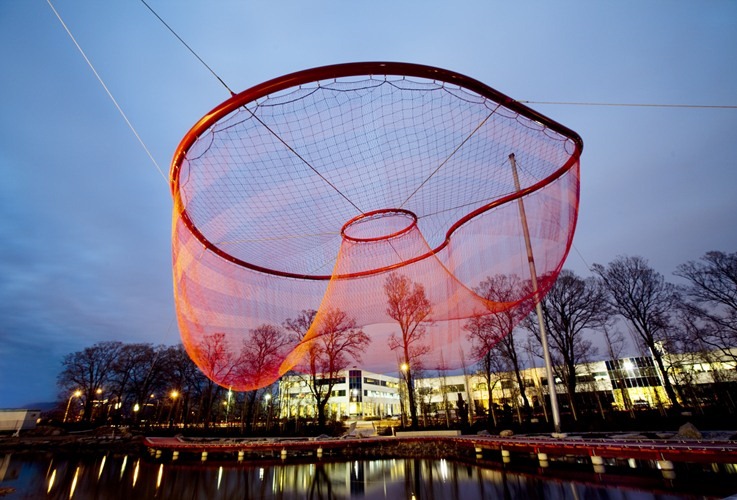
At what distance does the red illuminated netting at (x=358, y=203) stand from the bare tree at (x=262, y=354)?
0.34ft

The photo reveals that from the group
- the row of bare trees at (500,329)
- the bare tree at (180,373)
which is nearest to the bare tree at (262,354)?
the row of bare trees at (500,329)

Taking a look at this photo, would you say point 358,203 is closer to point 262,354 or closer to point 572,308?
point 262,354

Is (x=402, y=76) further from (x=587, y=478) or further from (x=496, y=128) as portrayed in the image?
(x=587, y=478)

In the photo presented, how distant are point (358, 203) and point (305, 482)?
24.4 ft

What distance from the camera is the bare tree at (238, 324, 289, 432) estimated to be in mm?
8852

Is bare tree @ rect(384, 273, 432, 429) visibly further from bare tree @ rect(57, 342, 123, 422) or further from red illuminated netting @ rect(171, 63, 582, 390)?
bare tree @ rect(57, 342, 123, 422)

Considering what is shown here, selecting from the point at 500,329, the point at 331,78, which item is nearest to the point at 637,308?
the point at 500,329

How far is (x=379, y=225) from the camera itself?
25.0 ft

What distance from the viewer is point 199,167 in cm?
488

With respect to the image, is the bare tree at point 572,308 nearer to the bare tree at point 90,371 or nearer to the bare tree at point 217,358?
the bare tree at point 217,358

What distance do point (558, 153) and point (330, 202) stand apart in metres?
4.18

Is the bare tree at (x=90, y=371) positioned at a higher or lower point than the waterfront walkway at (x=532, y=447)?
higher

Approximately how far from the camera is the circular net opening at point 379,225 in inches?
284

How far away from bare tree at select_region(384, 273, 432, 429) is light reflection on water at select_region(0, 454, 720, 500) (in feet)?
12.7
